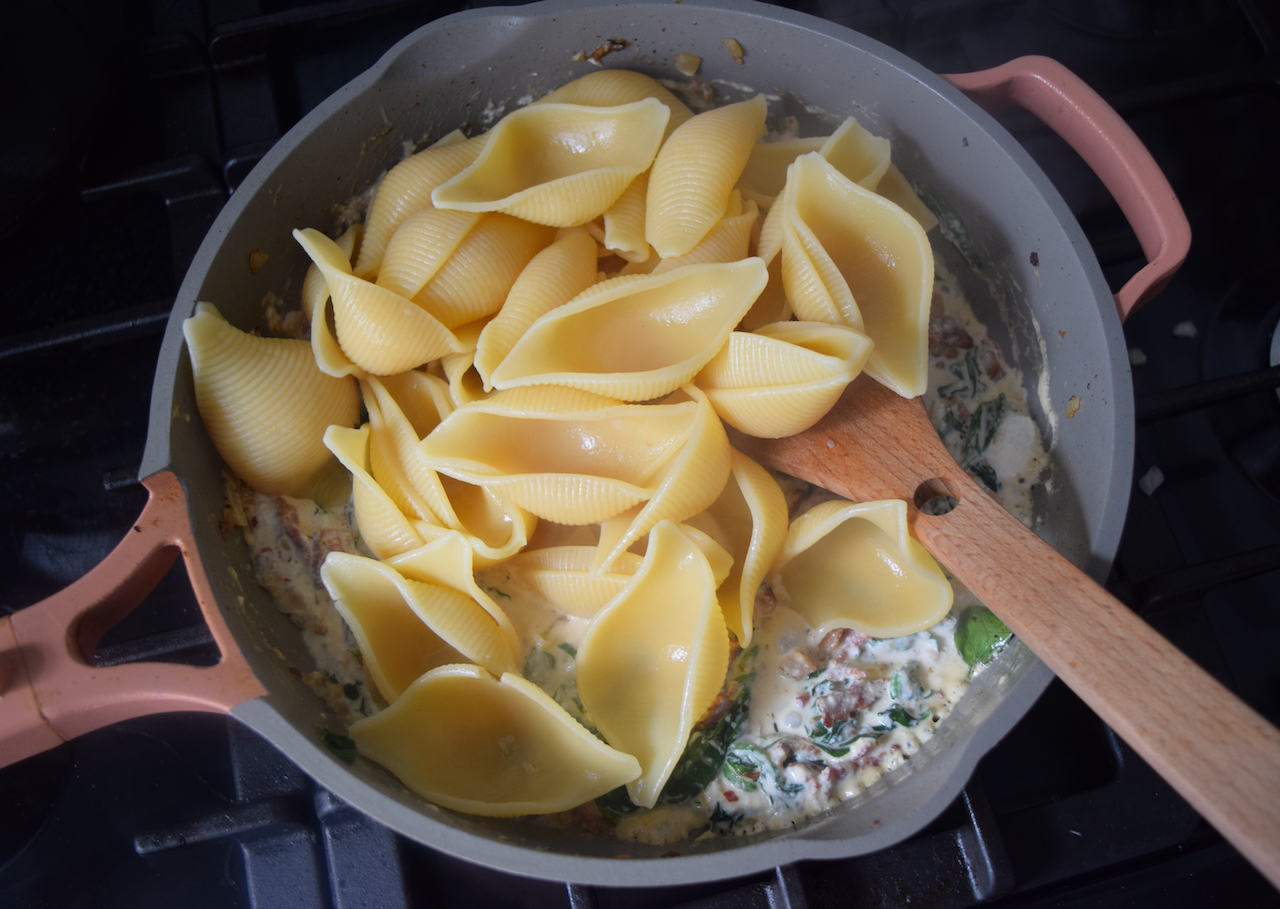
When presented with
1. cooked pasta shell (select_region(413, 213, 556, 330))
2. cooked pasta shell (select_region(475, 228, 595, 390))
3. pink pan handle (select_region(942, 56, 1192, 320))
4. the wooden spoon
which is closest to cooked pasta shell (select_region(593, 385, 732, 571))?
the wooden spoon

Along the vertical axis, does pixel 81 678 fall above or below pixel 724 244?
Result: below

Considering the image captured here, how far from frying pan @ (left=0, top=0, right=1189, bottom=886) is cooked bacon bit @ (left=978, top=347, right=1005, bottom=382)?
0.14 ft

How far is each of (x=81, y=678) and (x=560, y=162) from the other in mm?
1131

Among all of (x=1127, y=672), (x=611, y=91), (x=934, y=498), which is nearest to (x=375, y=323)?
(x=611, y=91)

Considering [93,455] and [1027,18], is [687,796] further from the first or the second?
[1027,18]

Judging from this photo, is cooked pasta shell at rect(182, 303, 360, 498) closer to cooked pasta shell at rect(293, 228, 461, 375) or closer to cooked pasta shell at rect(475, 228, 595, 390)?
cooked pasta shell at rect(293, 228, 461, 375)

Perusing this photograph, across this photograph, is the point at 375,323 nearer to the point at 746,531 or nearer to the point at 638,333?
the point at 638,333

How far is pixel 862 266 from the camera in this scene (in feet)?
4.82

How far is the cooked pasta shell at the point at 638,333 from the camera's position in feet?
4.25

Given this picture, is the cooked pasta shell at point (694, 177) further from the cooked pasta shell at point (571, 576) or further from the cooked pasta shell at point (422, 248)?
the cooked pasta shell at point (571, 576)

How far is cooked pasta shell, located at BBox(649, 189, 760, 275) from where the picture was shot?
1408 millimetres

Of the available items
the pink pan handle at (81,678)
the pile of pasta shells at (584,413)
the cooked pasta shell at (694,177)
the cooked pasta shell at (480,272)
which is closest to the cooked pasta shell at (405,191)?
the pile of pasta shells at (584,413)

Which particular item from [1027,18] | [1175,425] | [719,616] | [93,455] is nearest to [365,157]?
[93,455]

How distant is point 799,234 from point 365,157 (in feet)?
2.66
